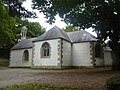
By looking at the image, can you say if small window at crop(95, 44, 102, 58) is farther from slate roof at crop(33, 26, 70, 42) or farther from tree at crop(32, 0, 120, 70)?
tree at crop(32, 0, 120, 70)

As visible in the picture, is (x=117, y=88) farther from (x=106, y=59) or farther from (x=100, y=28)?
(x=106, y=59)

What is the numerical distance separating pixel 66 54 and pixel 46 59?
10.7ft

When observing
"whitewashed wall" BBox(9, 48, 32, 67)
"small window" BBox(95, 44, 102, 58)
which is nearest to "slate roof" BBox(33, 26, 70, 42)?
"small window" BBox(95, 44, 102, 58)

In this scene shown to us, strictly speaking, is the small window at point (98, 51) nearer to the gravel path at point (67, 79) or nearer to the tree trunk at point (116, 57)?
the tree trunk at point (116, 57)

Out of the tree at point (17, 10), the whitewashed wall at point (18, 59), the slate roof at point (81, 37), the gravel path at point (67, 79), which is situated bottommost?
the gravel path at point (67, 79)

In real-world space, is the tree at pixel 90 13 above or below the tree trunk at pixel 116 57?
above

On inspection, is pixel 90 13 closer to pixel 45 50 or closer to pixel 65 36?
pixel 65 36

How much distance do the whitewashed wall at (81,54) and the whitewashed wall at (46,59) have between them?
4113 millimetres

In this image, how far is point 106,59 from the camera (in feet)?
106

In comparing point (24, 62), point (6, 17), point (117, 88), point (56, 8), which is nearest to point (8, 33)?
point (6, 17)

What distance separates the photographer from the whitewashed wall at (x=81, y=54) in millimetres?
28172

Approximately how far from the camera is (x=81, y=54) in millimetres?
28938

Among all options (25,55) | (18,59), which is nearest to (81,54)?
(25,55)

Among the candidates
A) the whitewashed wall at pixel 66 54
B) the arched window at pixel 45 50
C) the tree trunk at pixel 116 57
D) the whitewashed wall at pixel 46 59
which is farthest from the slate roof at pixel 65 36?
the tree trunk at pixel 116 57
